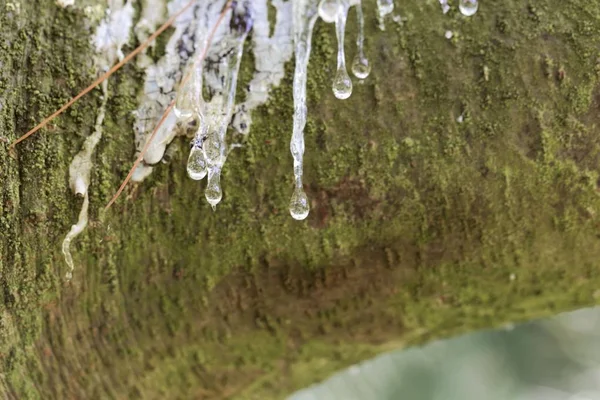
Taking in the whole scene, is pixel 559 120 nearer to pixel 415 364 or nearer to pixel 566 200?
pixel 566 200

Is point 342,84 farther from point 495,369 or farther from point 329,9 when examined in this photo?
point 495,369

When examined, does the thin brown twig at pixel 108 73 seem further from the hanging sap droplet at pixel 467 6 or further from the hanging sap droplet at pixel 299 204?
the hanging sap droplet at pixel 467 6

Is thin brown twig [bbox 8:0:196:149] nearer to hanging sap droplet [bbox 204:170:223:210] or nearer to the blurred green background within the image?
hanging sap droplet [bbox 204:170:223:210]

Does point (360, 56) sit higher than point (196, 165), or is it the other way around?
point (360, 56)

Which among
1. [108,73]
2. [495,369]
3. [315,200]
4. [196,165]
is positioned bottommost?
[495,369]

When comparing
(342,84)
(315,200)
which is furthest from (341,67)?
(315,200)

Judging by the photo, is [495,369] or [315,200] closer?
[315,200]

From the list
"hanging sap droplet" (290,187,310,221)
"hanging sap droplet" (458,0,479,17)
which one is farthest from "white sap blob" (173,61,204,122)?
"hanging sap droplet" (458,0,479,17)
